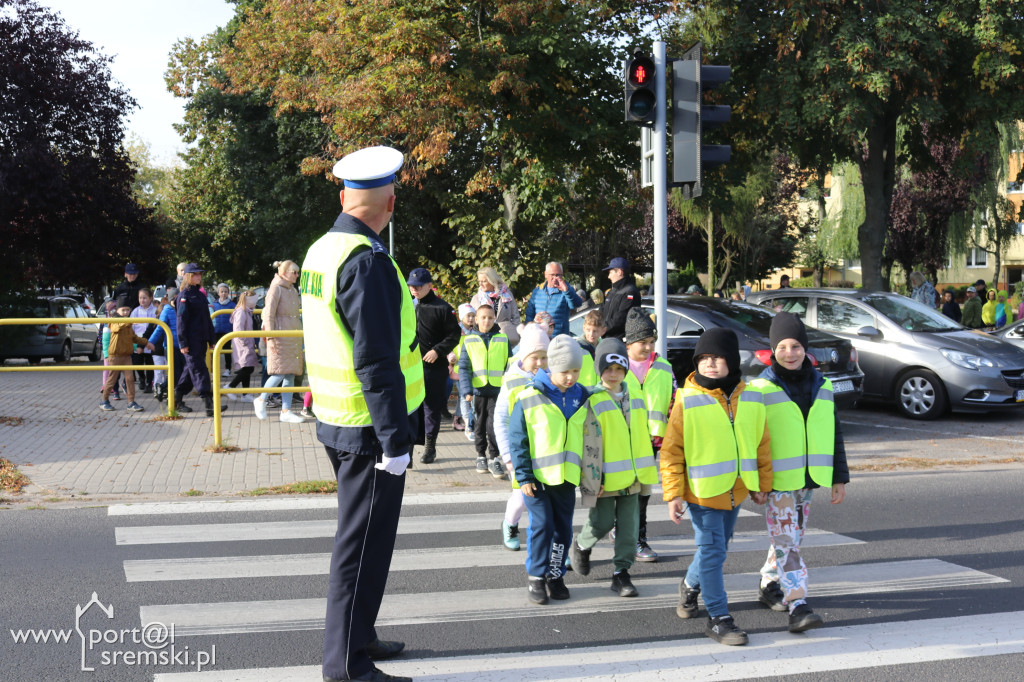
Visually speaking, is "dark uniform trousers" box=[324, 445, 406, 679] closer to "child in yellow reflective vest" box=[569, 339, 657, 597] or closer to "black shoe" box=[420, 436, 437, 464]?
"child in yellow reflective vest" box=[569, 339, 657, 597]

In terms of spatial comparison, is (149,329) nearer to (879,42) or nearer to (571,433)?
(571,433)

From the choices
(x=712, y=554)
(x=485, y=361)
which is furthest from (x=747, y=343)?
(x=712, y=554)

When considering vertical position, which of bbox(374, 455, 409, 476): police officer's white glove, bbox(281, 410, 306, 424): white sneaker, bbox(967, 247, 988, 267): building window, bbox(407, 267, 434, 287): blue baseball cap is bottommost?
bbox(281, 410, 306, 424): white sneaker

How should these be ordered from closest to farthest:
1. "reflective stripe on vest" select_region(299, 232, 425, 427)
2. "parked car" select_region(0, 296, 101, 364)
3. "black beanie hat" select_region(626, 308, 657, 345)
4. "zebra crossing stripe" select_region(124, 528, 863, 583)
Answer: "reflective stripe on vest" select_region(299, 232, 425, 427), "zebra crossing stripe" select_region(124, 528, 863, 583), "black beanie hat" select_region(626, 308, 657, 345), "parked car" select_region(0, 296, 101, 364)

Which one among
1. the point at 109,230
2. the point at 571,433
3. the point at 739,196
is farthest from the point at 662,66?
the point at 739,196

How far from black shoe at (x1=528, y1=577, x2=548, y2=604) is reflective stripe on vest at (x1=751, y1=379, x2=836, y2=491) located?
1.37 m

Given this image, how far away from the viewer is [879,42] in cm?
1588

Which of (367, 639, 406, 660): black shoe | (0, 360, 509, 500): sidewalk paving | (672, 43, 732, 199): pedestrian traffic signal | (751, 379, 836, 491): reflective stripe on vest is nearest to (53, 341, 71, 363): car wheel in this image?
(0, 360, 509, 500): sidewalk paving

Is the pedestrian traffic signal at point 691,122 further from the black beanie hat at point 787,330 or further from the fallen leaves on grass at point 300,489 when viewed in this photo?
the fallen leaves on grass at point 300,489

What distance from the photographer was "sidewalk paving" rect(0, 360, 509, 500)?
8.19 m

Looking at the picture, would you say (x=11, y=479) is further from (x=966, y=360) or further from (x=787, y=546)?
(x=966, y=360)

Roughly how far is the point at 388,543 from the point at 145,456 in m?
6.05

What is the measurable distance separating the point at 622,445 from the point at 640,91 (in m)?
4.06

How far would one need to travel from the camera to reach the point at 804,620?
185 inches
